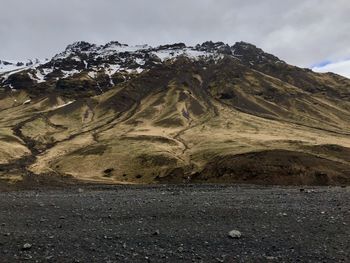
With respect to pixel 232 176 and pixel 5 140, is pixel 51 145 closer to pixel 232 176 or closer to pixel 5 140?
pixel 5 140

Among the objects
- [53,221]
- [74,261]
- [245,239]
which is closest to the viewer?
[74,261]

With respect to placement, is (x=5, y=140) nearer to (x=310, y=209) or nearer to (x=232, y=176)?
(x=232, y=176)

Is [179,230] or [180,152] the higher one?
[180,152]

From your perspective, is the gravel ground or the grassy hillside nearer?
the gravel ground

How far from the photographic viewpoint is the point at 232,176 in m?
72.5

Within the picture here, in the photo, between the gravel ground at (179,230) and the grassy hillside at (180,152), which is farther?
the grassy hillside at (180,152)

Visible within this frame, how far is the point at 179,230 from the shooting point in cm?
2241

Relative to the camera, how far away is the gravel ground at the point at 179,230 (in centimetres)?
1931

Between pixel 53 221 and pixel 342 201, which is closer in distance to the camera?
pixel 53 221

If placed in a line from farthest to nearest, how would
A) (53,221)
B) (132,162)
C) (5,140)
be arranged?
1. (5,140)
2. (132,162)
3. (53,221)

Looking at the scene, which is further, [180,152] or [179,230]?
[180,152]

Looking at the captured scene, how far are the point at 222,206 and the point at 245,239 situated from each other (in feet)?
20.1

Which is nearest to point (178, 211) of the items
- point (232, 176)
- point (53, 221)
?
point (53, 221)

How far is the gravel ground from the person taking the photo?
19312 mm
